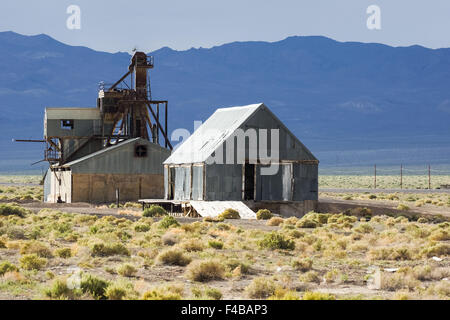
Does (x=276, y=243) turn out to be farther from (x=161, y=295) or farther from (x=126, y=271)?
(x=161, y=295)

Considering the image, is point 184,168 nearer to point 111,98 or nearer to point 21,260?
point 111,98

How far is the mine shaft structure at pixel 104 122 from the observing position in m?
55.8

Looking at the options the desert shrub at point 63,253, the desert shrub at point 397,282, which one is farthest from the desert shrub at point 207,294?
the desert shrub at point 63,253

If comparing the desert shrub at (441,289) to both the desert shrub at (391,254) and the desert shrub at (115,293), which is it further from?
the desert shrub at (115,293)

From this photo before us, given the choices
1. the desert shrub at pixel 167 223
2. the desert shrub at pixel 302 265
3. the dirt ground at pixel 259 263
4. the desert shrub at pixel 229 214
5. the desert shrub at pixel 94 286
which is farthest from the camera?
the desert shrub at pixel 229 214

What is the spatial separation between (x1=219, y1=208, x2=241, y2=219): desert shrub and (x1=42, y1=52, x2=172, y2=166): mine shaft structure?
78.6ft

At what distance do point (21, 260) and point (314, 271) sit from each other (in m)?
6.40

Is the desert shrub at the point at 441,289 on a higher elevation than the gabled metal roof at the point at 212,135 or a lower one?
lower

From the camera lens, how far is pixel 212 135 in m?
40.3

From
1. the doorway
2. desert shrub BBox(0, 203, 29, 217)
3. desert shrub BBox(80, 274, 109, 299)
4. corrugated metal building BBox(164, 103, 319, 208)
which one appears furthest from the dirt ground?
the doorway

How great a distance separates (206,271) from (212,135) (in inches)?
983

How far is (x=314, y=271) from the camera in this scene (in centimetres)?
1605

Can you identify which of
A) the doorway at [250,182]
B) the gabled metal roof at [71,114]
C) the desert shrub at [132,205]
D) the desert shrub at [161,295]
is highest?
the gabled metal roof at [71,114]

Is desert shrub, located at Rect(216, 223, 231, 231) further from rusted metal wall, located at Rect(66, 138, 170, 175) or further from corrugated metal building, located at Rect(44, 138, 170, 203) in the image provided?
rusted metal wall, located at Rect(66, 138, 170, 175)
